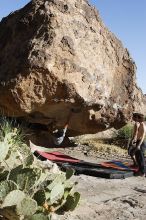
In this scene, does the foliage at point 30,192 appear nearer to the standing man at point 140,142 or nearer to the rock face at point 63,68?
the rock face at point 63,68

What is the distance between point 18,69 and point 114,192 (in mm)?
3484


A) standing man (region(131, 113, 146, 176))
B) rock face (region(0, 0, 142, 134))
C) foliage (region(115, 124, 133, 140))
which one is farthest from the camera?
foliage (region(115, 124, 133, 140))

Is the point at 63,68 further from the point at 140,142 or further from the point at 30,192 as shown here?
the point at 30,192

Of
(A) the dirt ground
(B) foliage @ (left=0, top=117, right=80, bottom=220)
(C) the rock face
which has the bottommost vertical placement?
(A) the dirt ground

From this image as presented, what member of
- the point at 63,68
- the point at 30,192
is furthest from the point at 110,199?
the point at 63,68

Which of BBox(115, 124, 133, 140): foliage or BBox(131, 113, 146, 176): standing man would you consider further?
BBox(115, 124, 133, 140): foliage

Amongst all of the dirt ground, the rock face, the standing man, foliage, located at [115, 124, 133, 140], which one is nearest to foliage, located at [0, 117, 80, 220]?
the dirt ground

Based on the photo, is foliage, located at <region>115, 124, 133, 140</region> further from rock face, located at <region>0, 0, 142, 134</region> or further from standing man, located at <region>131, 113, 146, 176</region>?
standing man, located at <region>131, 113, 146, 176</region>

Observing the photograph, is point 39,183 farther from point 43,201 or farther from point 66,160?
point 66,160

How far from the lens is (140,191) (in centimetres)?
832

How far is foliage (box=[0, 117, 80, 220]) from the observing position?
4.66 m

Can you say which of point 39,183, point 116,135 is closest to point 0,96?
point 39,183

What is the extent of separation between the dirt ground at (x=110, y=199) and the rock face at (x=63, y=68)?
2076 mm

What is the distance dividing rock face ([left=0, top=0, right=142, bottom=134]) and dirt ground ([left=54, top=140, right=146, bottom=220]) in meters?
2.08
